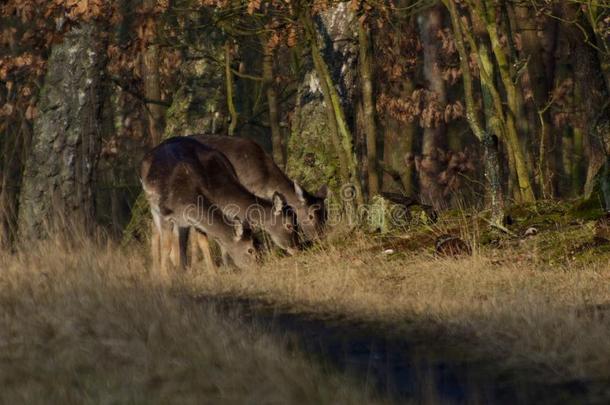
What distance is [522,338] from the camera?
9.80 meters

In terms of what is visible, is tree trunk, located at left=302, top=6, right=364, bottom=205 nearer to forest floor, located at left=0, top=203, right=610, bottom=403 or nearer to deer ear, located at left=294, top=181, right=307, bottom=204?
deer ear, located at left=294, top=181, right=307, bottom=204

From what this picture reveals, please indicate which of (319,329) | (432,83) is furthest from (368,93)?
(319,329)

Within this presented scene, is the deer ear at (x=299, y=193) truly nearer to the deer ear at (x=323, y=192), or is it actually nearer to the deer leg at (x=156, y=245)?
the deer ear at (x=323, y=192)

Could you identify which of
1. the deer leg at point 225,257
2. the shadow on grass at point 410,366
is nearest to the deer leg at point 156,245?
the deer leg at point 225,257

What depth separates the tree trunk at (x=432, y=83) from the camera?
86.9ft

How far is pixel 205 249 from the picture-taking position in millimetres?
17078

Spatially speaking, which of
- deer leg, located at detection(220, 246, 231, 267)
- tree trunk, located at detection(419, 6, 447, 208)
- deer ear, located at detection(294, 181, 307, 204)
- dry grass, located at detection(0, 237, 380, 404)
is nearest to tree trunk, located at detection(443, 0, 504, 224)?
deer ear, located at detection(294, 181, 307, 204)

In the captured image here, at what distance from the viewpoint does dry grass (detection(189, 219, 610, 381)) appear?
31.2 feet

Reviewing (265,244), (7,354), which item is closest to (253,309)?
(7,354)

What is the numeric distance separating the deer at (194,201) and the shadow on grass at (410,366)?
17.0ft

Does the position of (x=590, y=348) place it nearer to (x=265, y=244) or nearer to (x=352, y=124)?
(x=265, y=244)

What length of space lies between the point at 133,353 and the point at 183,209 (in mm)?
6950

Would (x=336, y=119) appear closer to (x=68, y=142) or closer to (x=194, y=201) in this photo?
(x=194, y=201)

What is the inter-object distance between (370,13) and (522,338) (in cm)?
820
